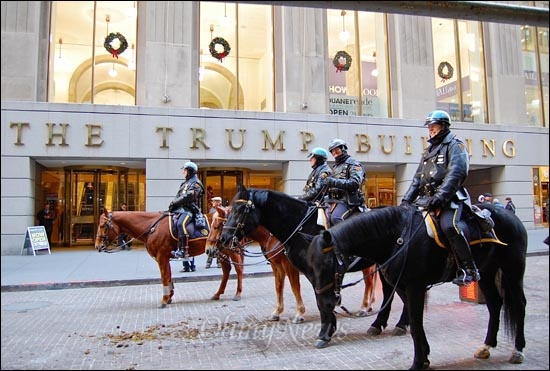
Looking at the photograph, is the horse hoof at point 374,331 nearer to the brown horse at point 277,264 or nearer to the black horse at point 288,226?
the black horse at point 288,226

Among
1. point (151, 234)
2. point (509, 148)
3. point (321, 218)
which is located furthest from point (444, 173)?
point (509, 148)

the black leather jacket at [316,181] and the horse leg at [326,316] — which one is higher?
the black leather jacket at [316,181]

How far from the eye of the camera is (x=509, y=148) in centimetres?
2277

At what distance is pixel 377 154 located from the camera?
68.9ft

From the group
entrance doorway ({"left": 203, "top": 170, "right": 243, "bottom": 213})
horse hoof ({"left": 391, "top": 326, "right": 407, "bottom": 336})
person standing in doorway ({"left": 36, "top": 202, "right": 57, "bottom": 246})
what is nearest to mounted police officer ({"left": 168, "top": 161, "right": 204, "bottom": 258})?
horse hoof ({"left": 391, "top": 326, "right": 407, "bottom": 336})

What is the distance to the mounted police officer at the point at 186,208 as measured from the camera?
893 cm

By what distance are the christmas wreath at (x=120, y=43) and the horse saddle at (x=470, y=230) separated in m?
16.7

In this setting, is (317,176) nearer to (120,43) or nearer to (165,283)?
(165,283)

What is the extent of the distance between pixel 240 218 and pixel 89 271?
9.03 m

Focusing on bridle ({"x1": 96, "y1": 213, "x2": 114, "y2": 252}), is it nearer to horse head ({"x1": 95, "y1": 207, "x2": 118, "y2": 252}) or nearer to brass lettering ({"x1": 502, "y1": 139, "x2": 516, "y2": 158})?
horse head ({"x1": 95, "y1": 207, "x2": 118, "y2": 252})

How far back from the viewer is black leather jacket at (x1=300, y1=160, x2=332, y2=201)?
24.4 ft

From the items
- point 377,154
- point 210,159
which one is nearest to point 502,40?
point 377,154

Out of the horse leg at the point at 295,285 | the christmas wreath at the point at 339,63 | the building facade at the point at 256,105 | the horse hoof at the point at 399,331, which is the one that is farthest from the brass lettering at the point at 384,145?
the horse hoof at the point at 399,331

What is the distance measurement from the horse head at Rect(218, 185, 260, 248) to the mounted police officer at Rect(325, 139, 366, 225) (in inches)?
55.6
